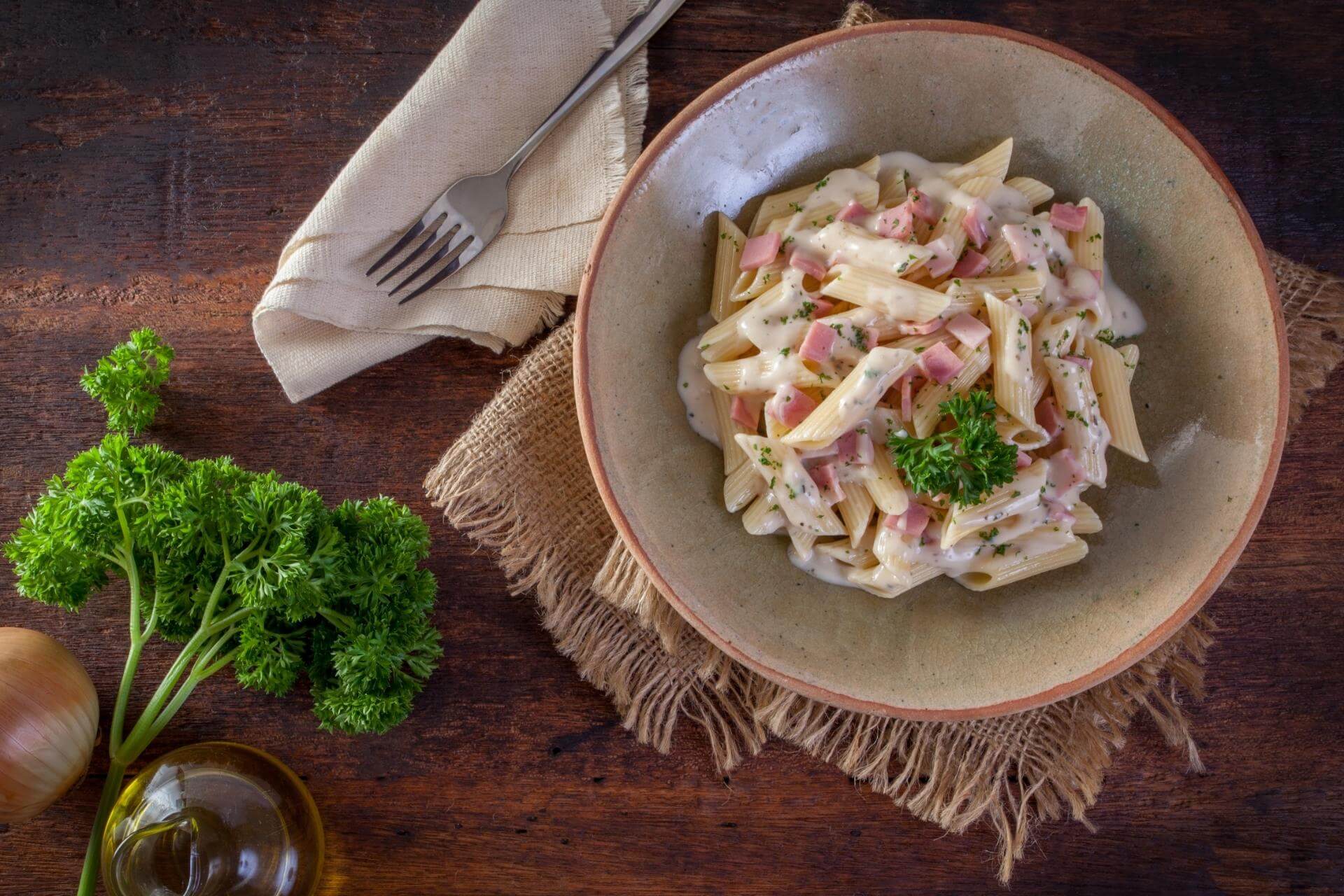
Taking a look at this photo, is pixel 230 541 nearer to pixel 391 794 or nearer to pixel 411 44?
pixel 391 794

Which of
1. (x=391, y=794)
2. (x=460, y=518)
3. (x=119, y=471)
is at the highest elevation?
(x=119, y=471)

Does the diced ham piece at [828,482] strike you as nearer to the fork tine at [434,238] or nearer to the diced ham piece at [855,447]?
the diced ham piece at [855,447]

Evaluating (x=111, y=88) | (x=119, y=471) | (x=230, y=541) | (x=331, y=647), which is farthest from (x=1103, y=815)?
(x=111, y=88)

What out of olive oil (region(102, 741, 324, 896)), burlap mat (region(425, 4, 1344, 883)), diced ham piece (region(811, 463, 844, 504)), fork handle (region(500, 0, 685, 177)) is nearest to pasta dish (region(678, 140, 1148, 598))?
diced ham piece (region(811, 463, 844, 504))

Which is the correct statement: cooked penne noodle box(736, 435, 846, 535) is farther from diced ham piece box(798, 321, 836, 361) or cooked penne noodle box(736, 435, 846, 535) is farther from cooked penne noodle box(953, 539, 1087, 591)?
cooked penne noodle box(953, 539, 1087, 591)

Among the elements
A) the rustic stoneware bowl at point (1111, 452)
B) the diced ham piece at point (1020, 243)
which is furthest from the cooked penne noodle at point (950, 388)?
the rustic stoneware bowl at point (1111, 452)

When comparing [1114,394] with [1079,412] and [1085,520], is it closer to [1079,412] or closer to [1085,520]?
[1079,412]

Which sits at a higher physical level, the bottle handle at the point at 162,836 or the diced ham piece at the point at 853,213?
the diced ham piece at the point at 853,213
